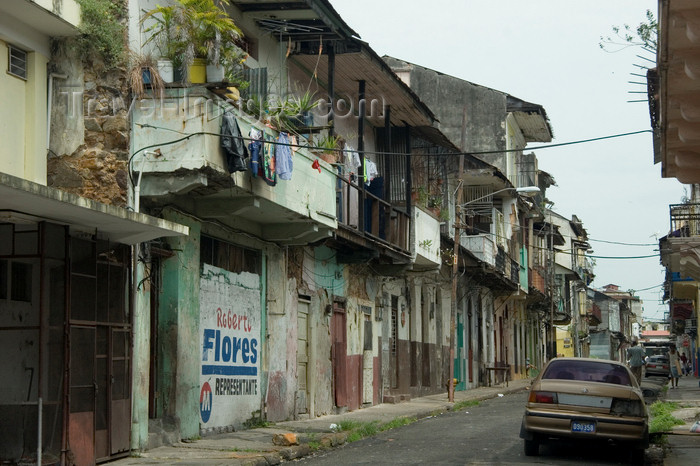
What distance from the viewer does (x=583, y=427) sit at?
12781mm

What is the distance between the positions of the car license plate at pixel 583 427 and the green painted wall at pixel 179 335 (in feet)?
18.9

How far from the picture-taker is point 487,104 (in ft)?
132

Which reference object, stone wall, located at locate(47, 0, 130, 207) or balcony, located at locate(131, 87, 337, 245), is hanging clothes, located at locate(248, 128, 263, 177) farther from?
stone wall, located at locate(47, 0, 130, 207)

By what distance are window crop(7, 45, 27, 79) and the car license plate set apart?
328 inches

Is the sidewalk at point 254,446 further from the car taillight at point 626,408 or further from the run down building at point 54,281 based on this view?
Answer: the car taillight at point 626,408

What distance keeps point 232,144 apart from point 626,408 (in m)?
6.29

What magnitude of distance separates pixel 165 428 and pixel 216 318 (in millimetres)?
2523

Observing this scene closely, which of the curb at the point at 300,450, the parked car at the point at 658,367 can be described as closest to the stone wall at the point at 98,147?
the curb at the point at 300,450

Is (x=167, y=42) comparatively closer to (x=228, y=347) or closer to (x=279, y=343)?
(x=228, y=347)

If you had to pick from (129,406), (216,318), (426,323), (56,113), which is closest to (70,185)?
(56,113)

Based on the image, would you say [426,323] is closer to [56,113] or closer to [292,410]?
[292,410]

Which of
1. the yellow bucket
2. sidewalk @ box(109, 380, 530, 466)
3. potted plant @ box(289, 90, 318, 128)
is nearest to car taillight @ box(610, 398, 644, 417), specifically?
sidewalk @ box(109, 380, 530, 466)

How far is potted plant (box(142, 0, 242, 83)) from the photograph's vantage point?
551 inches

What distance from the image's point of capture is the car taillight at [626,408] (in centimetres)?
1286
